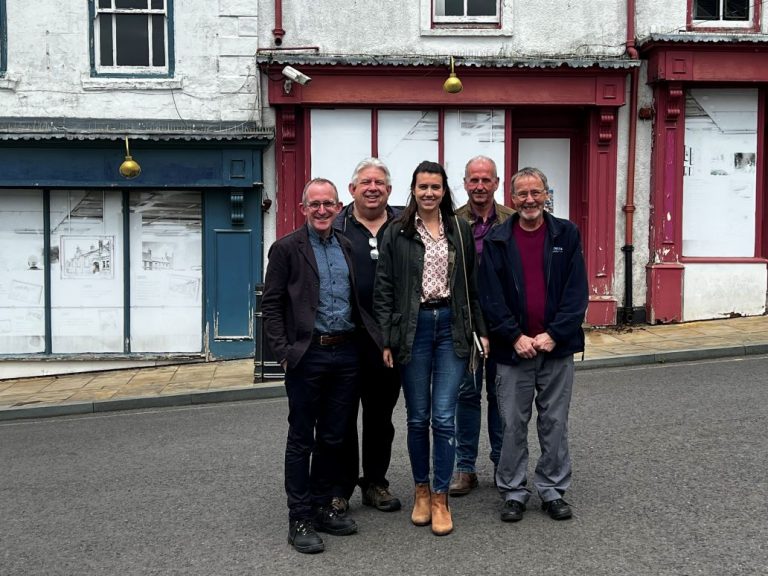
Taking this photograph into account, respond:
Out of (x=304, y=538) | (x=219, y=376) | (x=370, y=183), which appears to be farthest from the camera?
(x=219, y=376)

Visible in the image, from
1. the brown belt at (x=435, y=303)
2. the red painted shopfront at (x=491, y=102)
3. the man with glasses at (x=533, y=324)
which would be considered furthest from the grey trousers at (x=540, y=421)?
the red painted shopfront at (x=491, y=102)

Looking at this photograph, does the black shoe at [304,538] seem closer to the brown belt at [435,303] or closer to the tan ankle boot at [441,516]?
the tan ankle boot at [441,516]

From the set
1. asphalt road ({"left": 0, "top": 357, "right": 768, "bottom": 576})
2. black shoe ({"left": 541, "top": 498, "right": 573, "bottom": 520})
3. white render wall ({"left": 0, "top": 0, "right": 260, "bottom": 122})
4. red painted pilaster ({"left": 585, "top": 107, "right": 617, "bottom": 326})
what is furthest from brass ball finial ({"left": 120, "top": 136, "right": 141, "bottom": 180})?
black shoe ({"left": 541, "top": 498, "right": 573, "bottom": 520})

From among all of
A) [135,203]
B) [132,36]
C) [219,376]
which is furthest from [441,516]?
[132,36]

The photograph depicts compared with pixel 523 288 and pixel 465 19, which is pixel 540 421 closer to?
pixel 523 288

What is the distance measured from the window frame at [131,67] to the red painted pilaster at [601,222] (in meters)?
5.89

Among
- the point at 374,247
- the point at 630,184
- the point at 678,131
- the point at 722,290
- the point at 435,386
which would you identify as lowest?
the point at 435,386

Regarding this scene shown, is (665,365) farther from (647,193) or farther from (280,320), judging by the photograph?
(280,320)

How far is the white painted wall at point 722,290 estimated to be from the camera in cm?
1257

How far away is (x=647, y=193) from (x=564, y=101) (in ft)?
5.94

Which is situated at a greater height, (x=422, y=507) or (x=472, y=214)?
(x=472, y=214)

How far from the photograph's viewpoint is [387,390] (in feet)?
16.7

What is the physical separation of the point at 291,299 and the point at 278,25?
26.8 ft

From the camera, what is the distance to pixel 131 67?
12.0 meters
